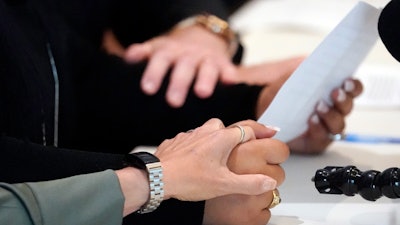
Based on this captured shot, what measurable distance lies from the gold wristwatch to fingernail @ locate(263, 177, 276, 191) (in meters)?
0.56

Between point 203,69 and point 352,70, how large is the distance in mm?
236

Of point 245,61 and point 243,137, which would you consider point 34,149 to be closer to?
point 243,137

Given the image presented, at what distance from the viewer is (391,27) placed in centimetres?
73

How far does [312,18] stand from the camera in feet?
5.40

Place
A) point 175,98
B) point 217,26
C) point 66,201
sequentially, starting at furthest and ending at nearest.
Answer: point 217,26
point 175,98
point 66,201

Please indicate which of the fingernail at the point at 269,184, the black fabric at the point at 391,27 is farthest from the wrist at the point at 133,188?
the black fabric at the point at 391,27

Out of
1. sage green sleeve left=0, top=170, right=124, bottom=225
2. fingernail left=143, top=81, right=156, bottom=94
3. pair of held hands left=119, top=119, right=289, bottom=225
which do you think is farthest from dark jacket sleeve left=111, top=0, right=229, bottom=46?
sage green sleeve left=0, top=170, right=124, bottom=225

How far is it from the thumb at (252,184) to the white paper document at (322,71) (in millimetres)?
96

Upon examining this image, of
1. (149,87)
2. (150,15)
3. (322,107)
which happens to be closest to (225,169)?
(322,107)

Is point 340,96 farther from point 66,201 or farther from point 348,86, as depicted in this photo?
point 66,201

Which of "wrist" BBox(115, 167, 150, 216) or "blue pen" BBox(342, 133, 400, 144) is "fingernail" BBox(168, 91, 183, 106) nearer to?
"blue pen" BBox(342, 133, 400, 144)

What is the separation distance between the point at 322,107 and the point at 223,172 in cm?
28

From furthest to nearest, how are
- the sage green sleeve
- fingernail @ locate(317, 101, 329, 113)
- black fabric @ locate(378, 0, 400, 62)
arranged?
fingernail @ locate(317, 101, 329, 113), black fabric @ locate(378, 0, 400, 62), the sage green sleeve

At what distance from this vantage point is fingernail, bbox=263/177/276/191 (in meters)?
0.70
